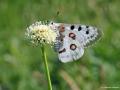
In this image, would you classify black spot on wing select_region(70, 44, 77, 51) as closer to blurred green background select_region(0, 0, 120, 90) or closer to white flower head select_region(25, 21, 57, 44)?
white flower head select_region(25, 21, 57, 44)

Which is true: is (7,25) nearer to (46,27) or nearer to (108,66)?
(108,66)

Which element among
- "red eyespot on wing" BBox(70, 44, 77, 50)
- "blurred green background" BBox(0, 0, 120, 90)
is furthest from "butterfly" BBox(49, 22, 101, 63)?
"blurred green background" BBox(0, 0, 120, 90)

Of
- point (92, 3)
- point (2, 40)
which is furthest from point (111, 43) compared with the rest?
point (92, 3)

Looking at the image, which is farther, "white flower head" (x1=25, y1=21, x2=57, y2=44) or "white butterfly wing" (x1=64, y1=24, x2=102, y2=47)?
"white butterfly wing" (x1=64, y1=24, x2=102, y2=47)

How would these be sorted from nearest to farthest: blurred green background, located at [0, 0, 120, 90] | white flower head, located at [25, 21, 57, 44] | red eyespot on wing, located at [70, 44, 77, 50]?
white flower head, located at [25, 21, 57, 44] → red eyespot on wing, located at [70, 44, 77, 50] → blurred green background, located at [0, 0, 120, 90]

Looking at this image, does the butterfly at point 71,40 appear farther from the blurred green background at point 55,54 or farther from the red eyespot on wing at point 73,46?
the blurred green background at point 55,54

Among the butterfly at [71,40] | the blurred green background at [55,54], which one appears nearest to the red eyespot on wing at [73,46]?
the butterfly at [71,40]
